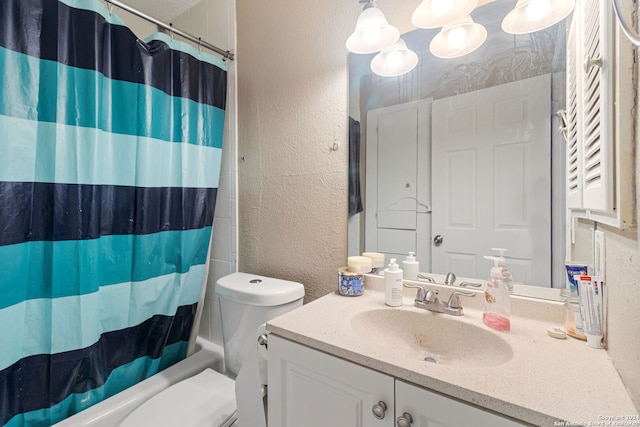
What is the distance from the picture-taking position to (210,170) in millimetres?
1499

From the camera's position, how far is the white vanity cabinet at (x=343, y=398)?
56 centimetres

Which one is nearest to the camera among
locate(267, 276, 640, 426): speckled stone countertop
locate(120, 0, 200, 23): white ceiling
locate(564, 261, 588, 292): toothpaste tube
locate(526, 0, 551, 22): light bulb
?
locate(267, 276, 640, 426): speckled stone countertop

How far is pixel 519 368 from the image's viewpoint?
601 millimetres

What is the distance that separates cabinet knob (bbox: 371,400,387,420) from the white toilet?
1.22ft

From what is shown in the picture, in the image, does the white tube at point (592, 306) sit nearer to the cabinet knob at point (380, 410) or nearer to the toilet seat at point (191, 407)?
the cabinet knob at point (380, 410)

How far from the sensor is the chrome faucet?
882 millimetres

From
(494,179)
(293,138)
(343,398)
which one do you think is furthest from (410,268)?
(293,138)

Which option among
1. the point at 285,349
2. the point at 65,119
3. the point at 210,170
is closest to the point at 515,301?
the point at 285,349

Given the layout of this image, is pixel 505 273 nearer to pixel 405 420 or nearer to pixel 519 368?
pixel 519 368

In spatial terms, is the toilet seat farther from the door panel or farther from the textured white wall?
the door panel

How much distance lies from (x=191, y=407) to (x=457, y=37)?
5.25 feet

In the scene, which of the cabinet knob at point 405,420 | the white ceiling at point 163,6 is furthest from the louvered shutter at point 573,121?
the white ceiling at point 163,6

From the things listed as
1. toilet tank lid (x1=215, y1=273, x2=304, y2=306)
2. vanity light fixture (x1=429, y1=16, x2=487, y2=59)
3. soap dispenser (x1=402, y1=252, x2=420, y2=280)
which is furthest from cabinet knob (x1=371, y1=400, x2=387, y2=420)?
vanity light fixture (x1=429, y1=16, x2=487, y2=59)

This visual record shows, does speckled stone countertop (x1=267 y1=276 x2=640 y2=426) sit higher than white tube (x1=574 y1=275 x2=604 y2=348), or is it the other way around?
white tube (x1=574 y1=275 x2=604 y2=348)
